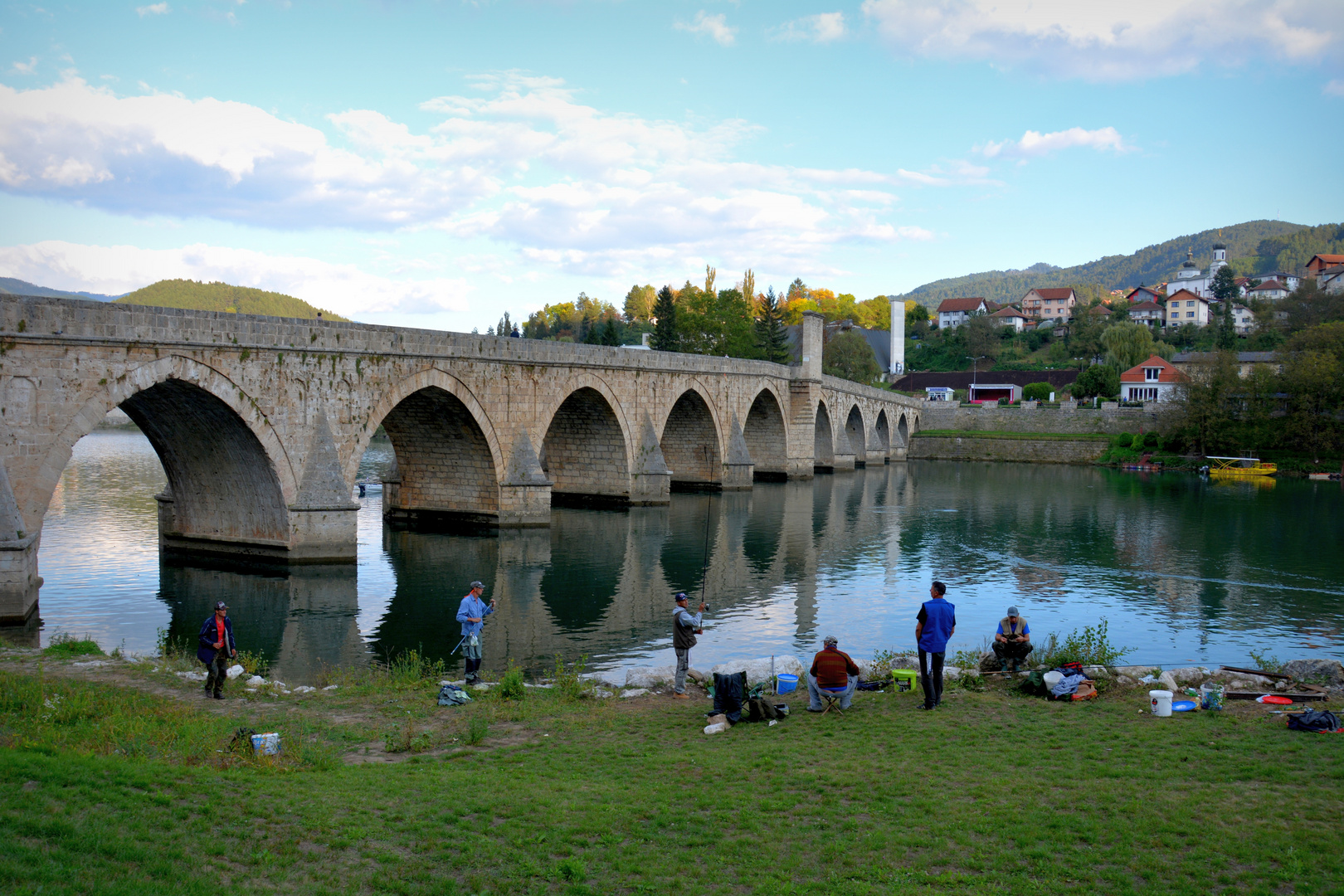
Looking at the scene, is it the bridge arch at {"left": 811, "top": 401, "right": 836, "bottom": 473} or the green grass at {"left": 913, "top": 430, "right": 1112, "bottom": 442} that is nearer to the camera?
the bridge arch at {"left": 811, "top": 401, "right": 836, "bottom": 473}

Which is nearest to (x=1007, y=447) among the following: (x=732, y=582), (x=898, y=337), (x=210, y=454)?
(x=898, y=337)

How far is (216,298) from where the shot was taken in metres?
100

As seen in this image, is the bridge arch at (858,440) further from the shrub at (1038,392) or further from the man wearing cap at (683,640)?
the man wearing cap at (683,640)

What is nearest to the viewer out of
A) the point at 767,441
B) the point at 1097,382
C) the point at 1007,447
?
the point at 767,441

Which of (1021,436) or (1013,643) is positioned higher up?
(1021,436)

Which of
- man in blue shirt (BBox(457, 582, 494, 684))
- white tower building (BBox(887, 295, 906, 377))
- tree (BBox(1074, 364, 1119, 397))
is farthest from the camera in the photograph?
white tower building (BBox(887, 295, 906, 377))

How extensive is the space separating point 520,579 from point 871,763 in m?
15.0

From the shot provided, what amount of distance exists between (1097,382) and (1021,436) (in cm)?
1411

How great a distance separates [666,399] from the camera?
37.7 metres

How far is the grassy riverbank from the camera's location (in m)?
5.91

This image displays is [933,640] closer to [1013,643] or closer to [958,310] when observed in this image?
[1013,643]

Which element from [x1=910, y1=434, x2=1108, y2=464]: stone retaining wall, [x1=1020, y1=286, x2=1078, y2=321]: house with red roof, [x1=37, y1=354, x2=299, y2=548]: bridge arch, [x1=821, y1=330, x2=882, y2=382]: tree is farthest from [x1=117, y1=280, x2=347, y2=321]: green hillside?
[x1=1020, y1=286, x2=1078, y2=321]: house with red roof

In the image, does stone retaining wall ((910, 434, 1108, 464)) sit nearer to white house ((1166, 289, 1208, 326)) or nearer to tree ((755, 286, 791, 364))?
tree ((755, 286, 791, 364))

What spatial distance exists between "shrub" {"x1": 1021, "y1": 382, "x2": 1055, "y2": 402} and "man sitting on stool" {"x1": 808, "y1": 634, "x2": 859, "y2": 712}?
8041 centimetres
